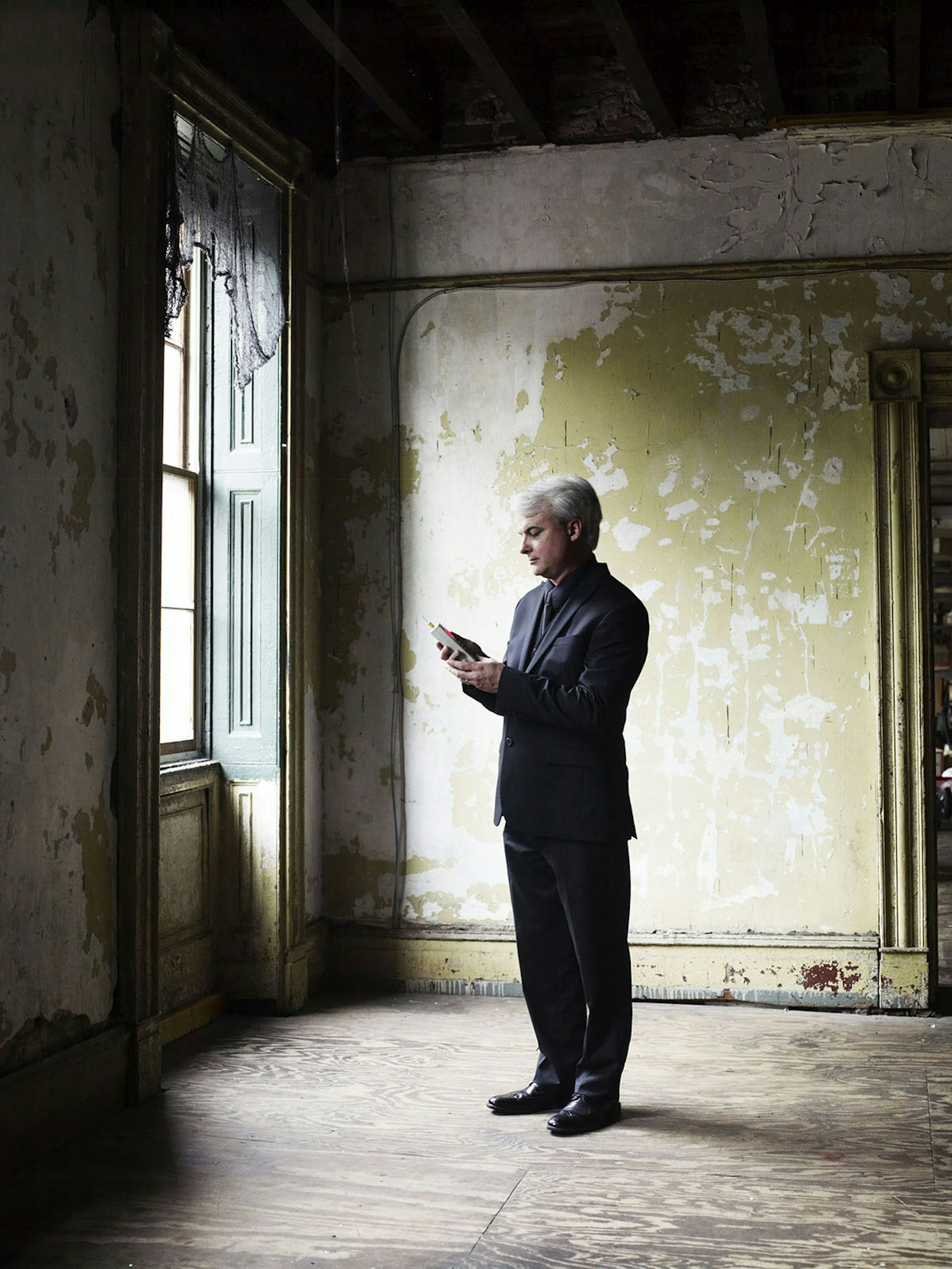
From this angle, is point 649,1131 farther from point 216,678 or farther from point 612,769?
point 216,678

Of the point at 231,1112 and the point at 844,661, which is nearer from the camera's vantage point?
the point at 231,1112

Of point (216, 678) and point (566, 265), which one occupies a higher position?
point (566, 265)

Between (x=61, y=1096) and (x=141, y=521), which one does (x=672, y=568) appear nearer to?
(x=141, y=521)

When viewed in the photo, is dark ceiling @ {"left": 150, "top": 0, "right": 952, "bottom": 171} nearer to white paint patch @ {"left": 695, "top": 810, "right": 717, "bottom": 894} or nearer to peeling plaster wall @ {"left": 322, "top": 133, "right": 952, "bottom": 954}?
peeling plaster wall @ {"left": 322, "top": 133, "right": 952, "bottom": 954}

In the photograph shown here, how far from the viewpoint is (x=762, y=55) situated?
445 centimetres

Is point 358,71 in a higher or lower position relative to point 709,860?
higher

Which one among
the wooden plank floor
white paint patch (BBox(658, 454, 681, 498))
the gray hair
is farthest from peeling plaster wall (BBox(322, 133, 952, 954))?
the gray hair

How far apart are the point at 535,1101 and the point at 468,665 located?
1.24 meters

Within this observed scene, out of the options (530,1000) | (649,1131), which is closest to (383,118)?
(530,1000)

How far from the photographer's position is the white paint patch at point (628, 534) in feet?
16.6

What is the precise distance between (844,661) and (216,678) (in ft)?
7.81

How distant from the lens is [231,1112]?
11.8 feet

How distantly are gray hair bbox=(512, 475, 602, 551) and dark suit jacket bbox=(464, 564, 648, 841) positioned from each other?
6.1 inches

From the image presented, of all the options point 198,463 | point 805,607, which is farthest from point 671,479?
point 198,463
